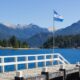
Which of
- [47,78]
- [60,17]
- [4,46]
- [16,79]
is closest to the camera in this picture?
[16,79]

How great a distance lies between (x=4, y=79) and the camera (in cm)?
1548

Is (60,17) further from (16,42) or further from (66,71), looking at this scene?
(16,42)

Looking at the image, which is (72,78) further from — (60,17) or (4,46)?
(4,46)

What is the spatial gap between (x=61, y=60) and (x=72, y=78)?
→ 20.9 ft

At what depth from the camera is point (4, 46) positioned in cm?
16862

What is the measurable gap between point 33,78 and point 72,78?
7050 millimetres

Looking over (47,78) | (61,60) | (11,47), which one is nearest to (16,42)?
(11,47)

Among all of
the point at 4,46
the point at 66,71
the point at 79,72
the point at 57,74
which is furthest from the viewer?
the point at 4,46

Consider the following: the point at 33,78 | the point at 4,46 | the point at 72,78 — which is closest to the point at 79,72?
the point at 72,78

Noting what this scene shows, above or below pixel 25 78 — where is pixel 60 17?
above

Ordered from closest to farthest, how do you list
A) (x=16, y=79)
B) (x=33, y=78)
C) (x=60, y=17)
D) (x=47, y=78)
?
(x=16, y=79) < (x=33, y=78) < (x=47, y=78) < (x=60, y=17)

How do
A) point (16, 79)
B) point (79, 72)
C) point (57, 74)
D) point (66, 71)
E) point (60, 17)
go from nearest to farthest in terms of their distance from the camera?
point (16, 79) < point (57, 74) < point (66, 71) < point (79, 72) < point (60, 17)

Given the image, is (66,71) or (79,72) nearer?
(66,71)

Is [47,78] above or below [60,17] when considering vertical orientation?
below
